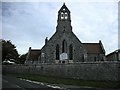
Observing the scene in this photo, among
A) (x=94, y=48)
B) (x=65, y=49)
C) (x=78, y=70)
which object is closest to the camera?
(x=78, y=70)

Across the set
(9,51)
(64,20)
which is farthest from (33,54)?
(64,20)

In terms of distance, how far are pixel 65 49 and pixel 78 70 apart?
1779 cm

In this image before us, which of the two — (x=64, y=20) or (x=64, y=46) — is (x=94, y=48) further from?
(x=64, y=20)

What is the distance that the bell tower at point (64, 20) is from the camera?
6250 centimetres

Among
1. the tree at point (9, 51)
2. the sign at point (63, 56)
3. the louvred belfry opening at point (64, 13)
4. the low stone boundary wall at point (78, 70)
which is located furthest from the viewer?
the louvred belfry opening at point (64, 13)

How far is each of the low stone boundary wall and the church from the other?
9.50 m

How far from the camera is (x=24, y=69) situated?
51250 millimetres

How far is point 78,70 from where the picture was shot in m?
43.6

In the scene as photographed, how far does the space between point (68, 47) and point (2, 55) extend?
55.3 feet

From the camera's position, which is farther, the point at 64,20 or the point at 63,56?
the point at 64,20

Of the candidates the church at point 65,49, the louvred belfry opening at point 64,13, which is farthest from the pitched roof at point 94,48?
the louvred belfry opening at point 64,13

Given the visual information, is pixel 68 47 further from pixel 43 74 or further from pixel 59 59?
pixel 43 74

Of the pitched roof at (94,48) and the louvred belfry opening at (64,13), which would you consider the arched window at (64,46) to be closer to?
the pitched roof at (94,48)

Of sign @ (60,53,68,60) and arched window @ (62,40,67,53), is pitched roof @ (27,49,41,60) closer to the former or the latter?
arched window @ (62,40,67,53)
